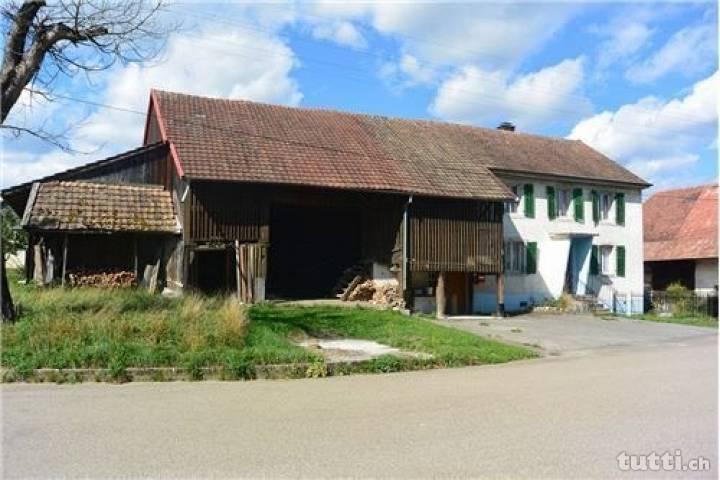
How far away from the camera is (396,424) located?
772 cm

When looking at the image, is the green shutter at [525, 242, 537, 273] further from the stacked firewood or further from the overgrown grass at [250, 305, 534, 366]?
the stacked firewood

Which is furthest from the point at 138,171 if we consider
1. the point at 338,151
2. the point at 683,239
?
the point at 683,239

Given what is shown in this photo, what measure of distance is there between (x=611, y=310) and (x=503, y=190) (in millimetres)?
9913

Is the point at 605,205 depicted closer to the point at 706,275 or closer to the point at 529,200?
the point at 529,200

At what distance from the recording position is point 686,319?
29859mm

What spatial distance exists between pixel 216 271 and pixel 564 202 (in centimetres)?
1663

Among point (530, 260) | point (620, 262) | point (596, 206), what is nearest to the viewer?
point (530, 260)

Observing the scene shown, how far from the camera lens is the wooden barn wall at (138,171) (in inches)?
965

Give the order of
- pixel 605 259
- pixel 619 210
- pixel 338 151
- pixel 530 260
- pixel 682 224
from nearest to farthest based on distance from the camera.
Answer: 1. pixel 338 151
2. pixel 530 260
3. pixel 605 259
4. pixel 619 210
5. pixel 682 224

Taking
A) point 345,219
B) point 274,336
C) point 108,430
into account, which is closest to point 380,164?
point 345,219

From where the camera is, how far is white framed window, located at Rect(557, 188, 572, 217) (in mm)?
31469

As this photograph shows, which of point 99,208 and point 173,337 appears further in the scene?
point 99,208

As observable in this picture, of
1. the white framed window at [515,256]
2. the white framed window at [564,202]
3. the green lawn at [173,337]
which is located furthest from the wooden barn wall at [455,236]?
the green lawn at [173,337]

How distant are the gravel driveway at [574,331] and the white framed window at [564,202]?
575 centimetres
